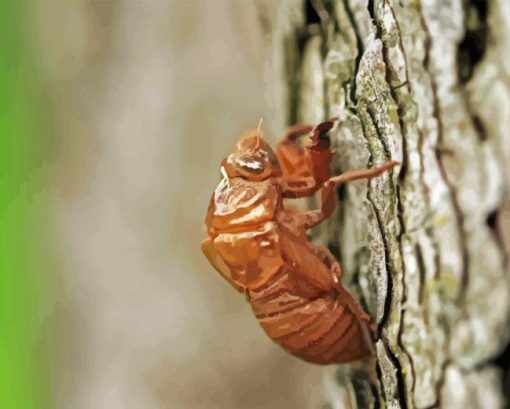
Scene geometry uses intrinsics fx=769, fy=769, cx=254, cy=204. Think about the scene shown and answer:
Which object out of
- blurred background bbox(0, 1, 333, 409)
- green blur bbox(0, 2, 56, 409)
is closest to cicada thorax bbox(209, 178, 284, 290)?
blurred background bbox(0, 1, 333, 409)

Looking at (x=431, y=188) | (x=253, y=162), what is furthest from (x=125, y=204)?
(x=431, y=188)

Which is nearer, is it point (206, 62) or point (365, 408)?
point (365, 408)

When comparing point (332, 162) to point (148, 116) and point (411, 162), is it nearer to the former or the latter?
point (411, 162)

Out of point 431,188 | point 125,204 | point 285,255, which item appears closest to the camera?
point 431,188

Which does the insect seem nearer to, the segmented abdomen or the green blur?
the segmented abdomen

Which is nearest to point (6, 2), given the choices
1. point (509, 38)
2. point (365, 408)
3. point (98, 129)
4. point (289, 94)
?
point (98, 129)

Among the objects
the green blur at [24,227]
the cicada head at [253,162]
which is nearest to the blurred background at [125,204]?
the green blur at [24,227]

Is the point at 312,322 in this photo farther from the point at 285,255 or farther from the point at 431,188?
the point at 431,188
